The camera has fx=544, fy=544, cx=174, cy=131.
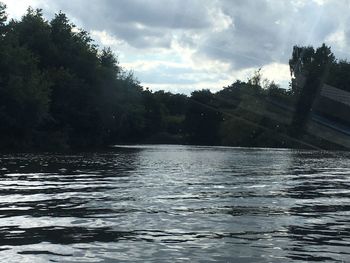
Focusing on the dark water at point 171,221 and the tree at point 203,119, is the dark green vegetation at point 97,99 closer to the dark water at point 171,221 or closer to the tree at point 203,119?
the tree at point 203,119

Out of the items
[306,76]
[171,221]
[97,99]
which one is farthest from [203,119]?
[171,221]

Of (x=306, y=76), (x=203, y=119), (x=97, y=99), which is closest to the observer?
(x=97, y=99)

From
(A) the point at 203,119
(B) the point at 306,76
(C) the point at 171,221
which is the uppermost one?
(B) the point at 306,76

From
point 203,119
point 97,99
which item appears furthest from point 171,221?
point 203,119

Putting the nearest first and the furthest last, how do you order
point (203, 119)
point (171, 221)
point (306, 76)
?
point (171, 221)
point (306, 76)
point (203, 119)

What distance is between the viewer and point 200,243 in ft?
38.5

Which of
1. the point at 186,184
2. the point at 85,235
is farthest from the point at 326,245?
the point at 186,184

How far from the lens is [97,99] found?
9769 centimetres

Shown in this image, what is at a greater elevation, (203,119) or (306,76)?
(306,76)

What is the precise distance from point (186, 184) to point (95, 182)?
166 inches

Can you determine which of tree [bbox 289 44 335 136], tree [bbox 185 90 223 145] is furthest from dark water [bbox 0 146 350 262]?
tree [bbox 185 90 223 145]

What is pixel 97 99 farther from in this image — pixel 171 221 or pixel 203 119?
pixel 171 221

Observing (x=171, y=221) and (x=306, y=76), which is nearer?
(x=171, y=221)

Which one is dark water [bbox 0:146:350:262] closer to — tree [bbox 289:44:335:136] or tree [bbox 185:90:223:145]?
tree [bbox 289:44:335:136]
